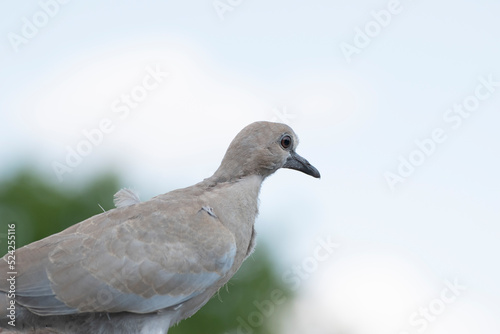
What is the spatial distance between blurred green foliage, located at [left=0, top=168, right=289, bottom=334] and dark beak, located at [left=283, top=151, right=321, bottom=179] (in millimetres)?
12524

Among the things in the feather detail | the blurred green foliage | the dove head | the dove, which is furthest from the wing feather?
the blurred green foliage

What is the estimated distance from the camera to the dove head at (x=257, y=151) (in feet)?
17.1

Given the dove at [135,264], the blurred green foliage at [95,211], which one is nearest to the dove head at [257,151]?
the dove at [135,264]

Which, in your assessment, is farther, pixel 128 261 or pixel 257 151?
pixel 257 151

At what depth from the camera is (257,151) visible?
524cm

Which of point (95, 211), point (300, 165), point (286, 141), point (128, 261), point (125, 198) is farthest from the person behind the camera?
point (95, 211)

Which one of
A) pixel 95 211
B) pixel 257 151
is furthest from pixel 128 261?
pixel 95 211

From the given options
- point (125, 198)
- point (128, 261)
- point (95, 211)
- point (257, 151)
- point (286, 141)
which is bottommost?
point (95, 211)

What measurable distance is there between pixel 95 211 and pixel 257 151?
56.9ft

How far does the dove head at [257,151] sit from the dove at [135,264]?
10 centimetres

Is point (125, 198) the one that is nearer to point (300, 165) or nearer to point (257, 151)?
point (257, 151)

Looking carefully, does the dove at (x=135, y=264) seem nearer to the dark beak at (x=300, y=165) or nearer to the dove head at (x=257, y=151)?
the dove head at (x=257, y=151)

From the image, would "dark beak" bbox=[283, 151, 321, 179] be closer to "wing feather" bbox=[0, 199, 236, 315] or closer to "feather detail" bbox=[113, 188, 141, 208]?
"wing feather" bbox=[0, 199, 236, 315]

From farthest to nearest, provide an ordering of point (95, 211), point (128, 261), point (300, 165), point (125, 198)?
point (95, 211) → point (300, 165) → point (125, 198) → point (128, 261)
